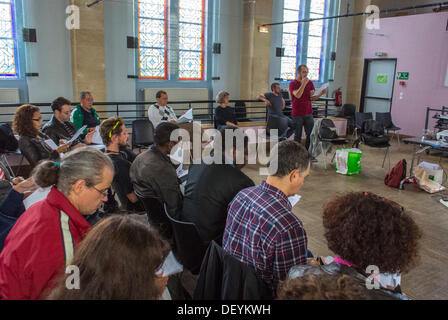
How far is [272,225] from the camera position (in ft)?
5.56

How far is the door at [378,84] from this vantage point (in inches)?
433

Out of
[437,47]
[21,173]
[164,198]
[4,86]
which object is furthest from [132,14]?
[437,47]

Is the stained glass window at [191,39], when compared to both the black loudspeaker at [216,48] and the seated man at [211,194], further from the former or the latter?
the seated man at [211,194]

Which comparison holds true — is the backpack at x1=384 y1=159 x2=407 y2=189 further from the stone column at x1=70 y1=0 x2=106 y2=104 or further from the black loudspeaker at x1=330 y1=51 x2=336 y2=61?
the black loudspeaker at x1=330 y1=51 x2=336 y2=61

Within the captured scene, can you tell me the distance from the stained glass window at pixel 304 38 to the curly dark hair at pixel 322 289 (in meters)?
11.1

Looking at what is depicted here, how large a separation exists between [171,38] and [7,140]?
578 centimetres

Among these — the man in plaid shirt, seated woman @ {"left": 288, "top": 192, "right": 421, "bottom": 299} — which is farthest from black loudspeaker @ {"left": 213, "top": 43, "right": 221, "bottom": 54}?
seated woman @ {"left": 288, "top": 192, "right": 421, "bottom": 299}

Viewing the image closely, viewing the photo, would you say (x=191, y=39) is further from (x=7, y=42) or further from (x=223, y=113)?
(x=7, y=42)

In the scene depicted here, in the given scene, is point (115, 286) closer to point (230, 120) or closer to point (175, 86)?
point (230, 120)

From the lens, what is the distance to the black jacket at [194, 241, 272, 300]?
1.57 metres

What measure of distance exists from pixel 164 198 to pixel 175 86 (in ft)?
24.3

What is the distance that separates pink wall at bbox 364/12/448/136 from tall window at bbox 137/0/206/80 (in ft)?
18.4
